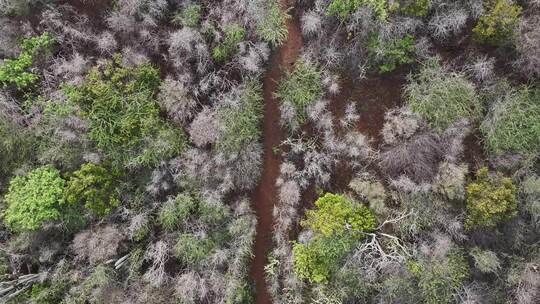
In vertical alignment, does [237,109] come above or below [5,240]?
above

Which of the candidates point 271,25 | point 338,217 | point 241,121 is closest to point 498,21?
point 271,25

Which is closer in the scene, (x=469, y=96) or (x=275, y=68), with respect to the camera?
(x=469, y=96)

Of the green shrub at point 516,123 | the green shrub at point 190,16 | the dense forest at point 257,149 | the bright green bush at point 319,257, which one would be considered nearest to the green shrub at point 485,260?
the dense forest at point 257,149

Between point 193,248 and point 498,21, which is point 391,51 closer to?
point 498,21

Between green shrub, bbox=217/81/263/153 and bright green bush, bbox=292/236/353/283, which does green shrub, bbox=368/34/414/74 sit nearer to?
green shrub, bbox=217/81/263/153

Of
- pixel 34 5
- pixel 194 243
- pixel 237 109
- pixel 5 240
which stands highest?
pixel 34 5

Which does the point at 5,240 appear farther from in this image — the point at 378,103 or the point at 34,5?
the point at 378,103

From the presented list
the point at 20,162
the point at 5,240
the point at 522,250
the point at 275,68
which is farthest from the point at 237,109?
the point at 522,250
